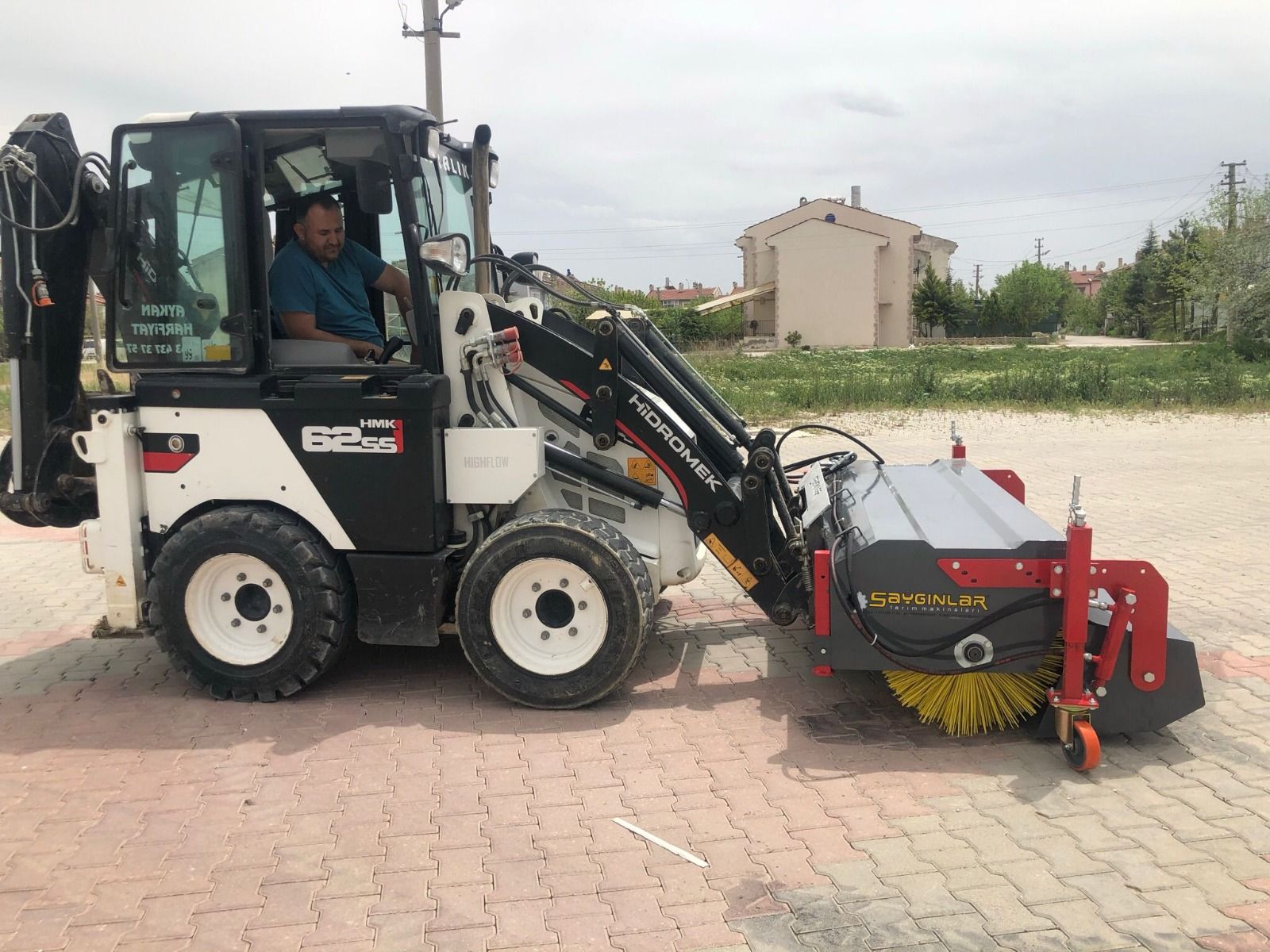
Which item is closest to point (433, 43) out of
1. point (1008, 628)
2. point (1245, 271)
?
point (1008, 628)

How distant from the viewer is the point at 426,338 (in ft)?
16.3

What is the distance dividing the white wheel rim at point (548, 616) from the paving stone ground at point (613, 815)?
279 mm

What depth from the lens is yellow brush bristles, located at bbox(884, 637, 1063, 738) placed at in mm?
4445

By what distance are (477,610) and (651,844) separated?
5.08 feet

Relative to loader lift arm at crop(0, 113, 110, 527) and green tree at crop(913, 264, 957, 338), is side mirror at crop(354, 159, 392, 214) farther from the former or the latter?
green tree at crop(913, 264, 957, 338)

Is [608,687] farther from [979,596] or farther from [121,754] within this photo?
[121,754]

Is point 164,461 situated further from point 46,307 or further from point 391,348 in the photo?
point 391,348

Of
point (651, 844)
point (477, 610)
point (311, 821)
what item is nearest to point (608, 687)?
point (477, 610)

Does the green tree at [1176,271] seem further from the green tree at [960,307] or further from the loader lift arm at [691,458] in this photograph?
the loader lift arm at [691,458]

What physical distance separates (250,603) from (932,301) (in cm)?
6299

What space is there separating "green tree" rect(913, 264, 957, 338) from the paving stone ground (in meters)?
60.2

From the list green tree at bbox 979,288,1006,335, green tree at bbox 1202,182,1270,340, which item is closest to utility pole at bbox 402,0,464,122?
green tree at bbox 1202,182,1270,340

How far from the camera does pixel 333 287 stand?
533 cm

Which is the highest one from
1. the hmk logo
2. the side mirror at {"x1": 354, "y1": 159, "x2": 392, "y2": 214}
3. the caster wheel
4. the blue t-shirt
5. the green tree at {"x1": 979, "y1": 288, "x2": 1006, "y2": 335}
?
the green tree at {"x1": 979, "y1": 288, "x2": 1006, "y2": 335}
